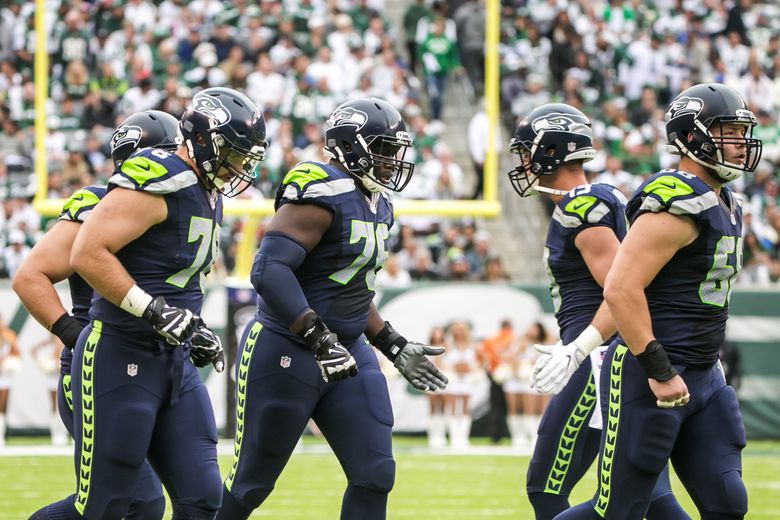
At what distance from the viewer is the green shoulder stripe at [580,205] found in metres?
5.28

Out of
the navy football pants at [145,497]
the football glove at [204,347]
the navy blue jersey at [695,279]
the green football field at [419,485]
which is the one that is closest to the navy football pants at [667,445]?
the navy blue jersey at [695,279]

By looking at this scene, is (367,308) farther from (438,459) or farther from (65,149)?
(65,149)

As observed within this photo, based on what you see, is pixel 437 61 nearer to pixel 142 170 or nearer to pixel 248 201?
pixel 248 201

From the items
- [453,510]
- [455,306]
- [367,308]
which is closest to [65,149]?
[455,306]

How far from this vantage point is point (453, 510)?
8383 mm

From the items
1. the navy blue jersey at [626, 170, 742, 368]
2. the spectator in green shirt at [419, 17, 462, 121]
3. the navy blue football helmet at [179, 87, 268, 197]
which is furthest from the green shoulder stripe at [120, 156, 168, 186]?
the spectator in green shirt at [419, 17, 462, 121]

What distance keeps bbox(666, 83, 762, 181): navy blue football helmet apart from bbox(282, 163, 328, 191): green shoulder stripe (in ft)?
4.20

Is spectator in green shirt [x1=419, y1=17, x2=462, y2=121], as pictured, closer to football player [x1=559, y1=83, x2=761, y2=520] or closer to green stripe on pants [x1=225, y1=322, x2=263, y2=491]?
green stripe on pants [x1=225, y1=322, x2=263, y2=491]

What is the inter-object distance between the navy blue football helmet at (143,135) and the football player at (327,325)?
84 centimetres

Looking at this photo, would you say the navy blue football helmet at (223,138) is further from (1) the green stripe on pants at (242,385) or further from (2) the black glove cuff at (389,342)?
(2) the black glove cuff at (389,342)

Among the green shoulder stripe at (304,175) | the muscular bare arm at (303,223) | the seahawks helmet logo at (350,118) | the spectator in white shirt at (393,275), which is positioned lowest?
the spectator in white shirt at (393,275)

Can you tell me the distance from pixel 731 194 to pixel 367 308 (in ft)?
4.70

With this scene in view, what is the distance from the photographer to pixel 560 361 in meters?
5.02

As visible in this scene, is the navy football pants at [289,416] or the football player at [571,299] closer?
the navy football pants at [289,416]
